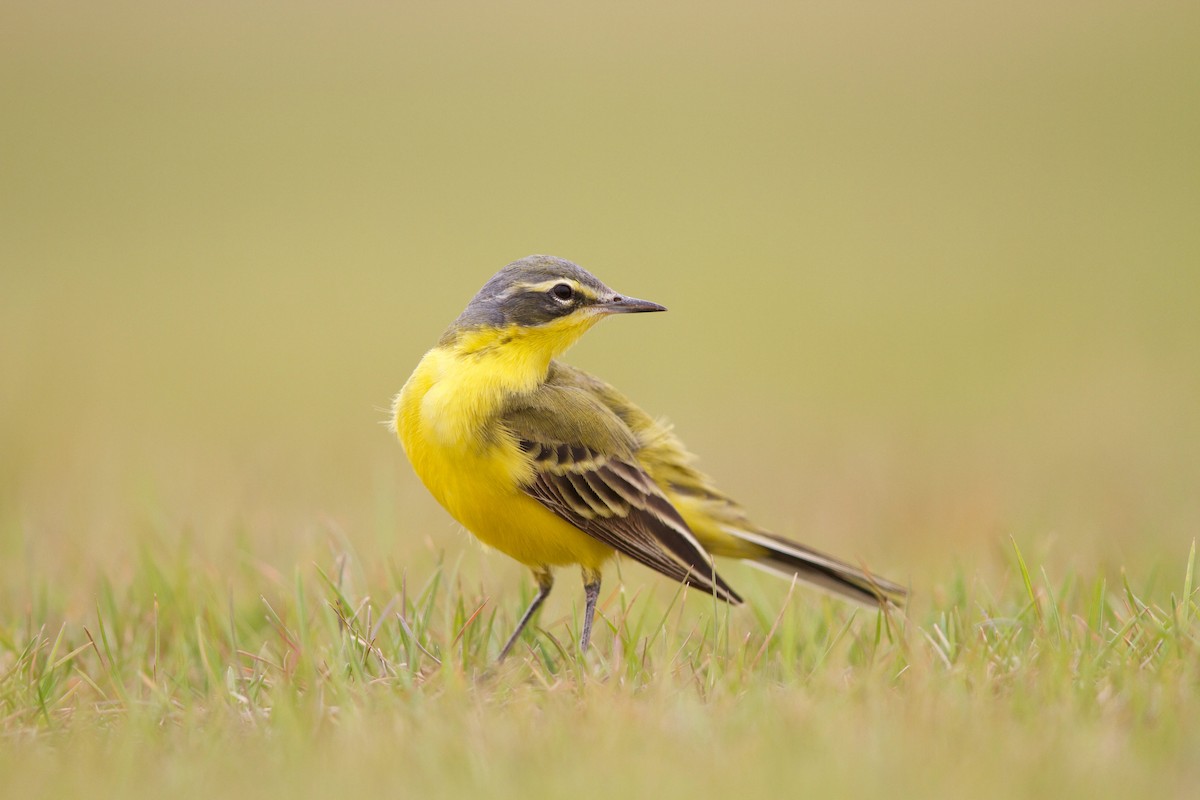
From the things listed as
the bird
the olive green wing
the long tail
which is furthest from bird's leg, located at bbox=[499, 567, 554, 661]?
the long tail

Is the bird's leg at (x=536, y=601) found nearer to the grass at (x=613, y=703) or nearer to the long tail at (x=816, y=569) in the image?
the grass at (x=613, y=703)

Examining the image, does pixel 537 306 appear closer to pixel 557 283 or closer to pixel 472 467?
pixel 557 283

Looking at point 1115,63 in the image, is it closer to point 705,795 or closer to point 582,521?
point 582,521

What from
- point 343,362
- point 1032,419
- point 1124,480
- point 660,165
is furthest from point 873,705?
point 660,165

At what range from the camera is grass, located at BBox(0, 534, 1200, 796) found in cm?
383

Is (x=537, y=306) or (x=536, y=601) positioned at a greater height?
(x=537, y=306)

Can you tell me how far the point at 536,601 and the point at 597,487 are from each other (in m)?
0.59

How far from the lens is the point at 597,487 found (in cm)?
610

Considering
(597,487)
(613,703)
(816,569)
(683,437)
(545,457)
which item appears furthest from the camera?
(683,437)

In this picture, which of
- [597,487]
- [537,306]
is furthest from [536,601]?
[537,306]

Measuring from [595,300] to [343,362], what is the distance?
10483 mm

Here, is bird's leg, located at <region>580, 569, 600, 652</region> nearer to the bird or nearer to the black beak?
the bird

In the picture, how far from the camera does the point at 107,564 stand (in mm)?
7457

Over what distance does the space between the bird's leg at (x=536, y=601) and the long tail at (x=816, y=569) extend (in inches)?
39.4
